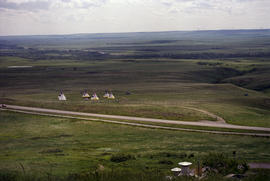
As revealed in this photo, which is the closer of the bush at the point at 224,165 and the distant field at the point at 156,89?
the bush at the point at 224,165

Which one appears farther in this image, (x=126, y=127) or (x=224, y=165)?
(x=126, y=127)

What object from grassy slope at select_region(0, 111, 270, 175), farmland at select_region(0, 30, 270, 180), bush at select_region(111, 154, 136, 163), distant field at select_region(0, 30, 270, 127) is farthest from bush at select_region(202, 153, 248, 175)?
distant field at select_region(0, 30, 270, 127)

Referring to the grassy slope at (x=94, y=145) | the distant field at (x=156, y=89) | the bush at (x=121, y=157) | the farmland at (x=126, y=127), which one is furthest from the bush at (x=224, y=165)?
the distant field at (x=156, y=89)

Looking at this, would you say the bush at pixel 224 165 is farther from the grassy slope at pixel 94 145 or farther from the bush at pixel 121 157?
the bush at pixel 121 157

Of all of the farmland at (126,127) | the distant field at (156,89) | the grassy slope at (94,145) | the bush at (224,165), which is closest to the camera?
the bush at (224,165)

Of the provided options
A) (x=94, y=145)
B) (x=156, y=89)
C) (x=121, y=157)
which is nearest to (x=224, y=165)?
(x=121, y=157)

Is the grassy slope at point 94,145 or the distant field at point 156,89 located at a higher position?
the distant field at point 156,89

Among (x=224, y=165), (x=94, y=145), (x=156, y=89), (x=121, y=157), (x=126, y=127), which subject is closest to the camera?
(x=224, y=165)

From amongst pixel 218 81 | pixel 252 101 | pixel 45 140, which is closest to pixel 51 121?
pixel 45 140

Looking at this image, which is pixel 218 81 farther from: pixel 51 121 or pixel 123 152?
pixel 123 152

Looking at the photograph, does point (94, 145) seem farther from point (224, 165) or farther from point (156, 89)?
point (156, 89)
